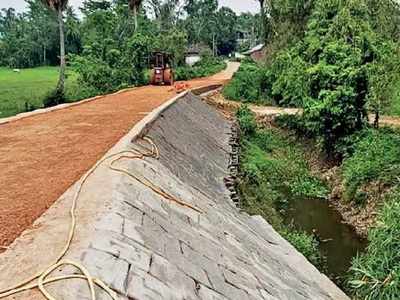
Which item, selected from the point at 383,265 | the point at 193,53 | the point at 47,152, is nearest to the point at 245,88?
the point at 47,152

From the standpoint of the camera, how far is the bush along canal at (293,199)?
37.3ft

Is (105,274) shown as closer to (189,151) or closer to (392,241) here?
(392,241)

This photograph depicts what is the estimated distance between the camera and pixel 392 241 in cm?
685

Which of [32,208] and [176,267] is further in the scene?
[32,208]

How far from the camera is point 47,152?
9234mm

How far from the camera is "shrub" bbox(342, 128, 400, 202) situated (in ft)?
47.0

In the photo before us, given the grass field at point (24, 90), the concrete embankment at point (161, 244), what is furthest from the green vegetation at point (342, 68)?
the grass field at point (24, 90)

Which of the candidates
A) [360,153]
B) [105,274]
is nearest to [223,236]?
[105,274]

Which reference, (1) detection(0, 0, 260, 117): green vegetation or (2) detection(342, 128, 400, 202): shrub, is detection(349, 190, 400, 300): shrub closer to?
(2) detection(342, 128, 400, 202): shrub

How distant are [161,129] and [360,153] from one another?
290 inches

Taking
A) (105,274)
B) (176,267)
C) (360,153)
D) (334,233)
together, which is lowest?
(334,233)

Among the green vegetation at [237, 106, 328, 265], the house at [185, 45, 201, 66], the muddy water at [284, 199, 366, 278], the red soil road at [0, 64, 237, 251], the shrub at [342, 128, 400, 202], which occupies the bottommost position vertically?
the muddy water at [284, 199, 366, 278]

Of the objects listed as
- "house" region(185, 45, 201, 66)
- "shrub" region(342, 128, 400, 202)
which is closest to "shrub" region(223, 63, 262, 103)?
"shrub" region(342, 128, 400, 202)

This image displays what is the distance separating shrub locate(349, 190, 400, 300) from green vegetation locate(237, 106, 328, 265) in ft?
9.96
